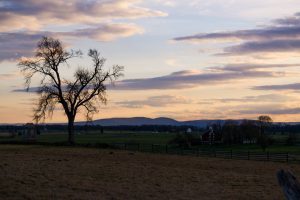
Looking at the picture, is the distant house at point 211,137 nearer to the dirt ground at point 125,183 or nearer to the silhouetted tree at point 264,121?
the silhouetted tree at point 264,121

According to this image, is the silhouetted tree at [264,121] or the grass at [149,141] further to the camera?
the silhouetted tree at [264,121]

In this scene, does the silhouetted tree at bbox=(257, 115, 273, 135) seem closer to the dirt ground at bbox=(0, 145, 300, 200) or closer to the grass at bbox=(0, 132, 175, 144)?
the grass at bbox=(0, 132, 175, 144)

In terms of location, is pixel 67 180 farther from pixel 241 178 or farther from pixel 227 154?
pixel 227 154

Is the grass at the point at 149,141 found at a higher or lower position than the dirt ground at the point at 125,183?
higher

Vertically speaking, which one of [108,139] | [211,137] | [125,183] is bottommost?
[125,183]

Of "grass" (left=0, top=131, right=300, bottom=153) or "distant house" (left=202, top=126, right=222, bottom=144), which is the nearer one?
"grass" (left=0, top=131, right=300, bottom=153)

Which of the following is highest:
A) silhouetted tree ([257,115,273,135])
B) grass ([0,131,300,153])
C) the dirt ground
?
silhouetted tree ([257,115,273,135])

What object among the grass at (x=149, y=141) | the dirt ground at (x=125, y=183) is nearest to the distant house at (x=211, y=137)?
the grass at (x=149, y=141)

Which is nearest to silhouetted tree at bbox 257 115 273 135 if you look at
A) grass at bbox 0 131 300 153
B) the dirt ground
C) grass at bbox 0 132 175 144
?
grass at bbox 0 131 300 153

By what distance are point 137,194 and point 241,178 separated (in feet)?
33.3

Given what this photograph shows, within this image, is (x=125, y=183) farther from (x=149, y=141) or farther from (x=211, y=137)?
(x=149, y=141)

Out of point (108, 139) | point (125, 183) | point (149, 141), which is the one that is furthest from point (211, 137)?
point (125, 183)

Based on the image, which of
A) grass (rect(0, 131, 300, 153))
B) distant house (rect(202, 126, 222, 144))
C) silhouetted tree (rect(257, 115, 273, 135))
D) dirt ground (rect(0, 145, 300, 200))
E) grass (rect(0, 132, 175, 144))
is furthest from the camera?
silhouetted tree (rect(257, 115, 273, 135))

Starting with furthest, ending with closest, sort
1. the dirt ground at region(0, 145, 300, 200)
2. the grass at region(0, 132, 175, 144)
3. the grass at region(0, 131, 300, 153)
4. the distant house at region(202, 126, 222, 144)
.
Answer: the grass at region(0, 132, 175, 144) < the distant house at region(202, 126, 222, 144) < the grass at region(0, 131, 300, 153) < the dirt ground at region(0, 145, 300, 200)
